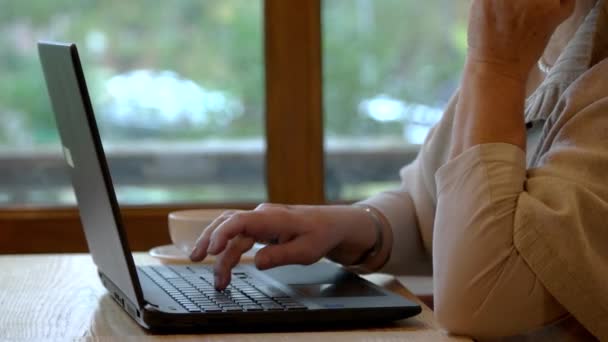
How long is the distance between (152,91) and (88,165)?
50.5 inches

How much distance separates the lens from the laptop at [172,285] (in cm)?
97

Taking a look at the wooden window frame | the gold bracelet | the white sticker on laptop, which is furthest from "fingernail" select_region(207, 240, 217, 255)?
the wooden window frame

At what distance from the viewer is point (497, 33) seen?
3.74 feet

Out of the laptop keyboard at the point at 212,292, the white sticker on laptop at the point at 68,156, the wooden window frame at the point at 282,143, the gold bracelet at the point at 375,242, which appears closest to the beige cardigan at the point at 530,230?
the laptop keyboard at the point at 212,292

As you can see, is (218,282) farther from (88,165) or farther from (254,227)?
(88,165)

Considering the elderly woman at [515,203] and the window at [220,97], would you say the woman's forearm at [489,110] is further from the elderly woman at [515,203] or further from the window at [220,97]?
the window at [220,97]

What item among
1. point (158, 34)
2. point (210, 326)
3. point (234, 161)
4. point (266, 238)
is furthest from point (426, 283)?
point (210, 326)

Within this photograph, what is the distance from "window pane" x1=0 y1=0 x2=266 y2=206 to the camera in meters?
2.28

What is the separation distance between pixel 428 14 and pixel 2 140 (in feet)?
3.31

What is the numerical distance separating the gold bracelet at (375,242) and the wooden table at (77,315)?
1.3 inches

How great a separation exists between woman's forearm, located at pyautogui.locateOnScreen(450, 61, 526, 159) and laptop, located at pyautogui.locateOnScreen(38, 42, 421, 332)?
0.65 feet

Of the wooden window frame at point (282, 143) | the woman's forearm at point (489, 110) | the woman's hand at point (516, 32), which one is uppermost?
the woman's hand at point (516, 32)

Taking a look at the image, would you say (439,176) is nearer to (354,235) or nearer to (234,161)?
(354,235)

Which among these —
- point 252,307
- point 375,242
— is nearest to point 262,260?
point 252,307
